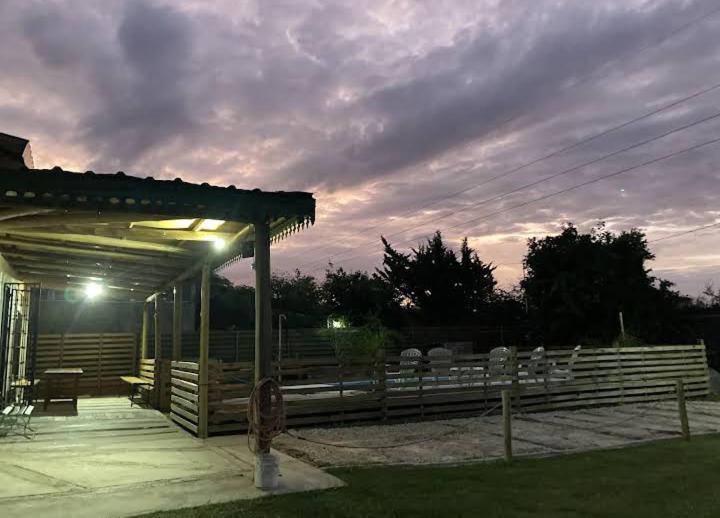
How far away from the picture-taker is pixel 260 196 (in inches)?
229

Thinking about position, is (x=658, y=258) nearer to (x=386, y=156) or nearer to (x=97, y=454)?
(x=386, y=156)

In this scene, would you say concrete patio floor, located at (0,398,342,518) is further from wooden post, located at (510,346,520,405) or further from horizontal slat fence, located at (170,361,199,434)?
wooden post, located at (510,346,520,405)

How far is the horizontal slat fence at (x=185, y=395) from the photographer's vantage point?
864 centimetres

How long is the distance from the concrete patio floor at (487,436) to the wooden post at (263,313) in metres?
1.48

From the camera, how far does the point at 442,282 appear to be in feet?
113

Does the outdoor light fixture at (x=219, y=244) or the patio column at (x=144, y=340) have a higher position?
the outdoor light fixture at (x=219, y=244)

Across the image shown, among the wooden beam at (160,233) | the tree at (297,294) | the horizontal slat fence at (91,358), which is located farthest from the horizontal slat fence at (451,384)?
the tree at (297,294)

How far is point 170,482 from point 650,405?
11.6 m

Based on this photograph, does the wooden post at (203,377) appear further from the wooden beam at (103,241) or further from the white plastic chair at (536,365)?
the white plastic chair at (536,365)

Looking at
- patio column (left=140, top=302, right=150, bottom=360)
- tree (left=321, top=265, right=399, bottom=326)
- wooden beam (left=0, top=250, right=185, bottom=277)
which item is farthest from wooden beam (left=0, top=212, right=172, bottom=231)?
tree (left=321, top=265, right=399, bottom=326)

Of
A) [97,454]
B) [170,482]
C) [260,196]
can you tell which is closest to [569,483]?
[170,482]

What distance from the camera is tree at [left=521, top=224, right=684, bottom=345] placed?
22266mm

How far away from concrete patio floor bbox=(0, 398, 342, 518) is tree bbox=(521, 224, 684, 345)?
18764mm

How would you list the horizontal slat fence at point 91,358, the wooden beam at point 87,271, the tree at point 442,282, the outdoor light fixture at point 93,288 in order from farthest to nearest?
the tree at point 442,282 → the horizontal slat fence at point 91,358 → the outdoor light fixture at point 93,288 → the wooden beam at point 87,271
